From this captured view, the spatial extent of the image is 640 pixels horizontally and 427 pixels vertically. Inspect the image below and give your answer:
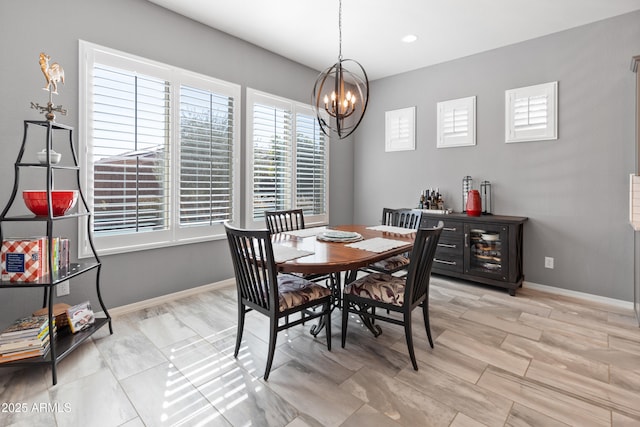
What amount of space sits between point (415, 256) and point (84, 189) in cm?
270

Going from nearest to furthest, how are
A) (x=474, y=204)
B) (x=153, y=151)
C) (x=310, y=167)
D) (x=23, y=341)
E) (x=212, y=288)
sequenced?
(x=23, y=341) < (x=153, y=151) < (x=212, y=288) < (x=474, y=204) < (x=310, y=167)

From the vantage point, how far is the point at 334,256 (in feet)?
6.63

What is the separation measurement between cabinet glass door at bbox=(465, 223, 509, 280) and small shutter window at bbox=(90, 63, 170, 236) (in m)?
3.36

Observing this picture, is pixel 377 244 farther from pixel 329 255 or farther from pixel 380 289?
pixel 329 255

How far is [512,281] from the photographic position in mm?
3430

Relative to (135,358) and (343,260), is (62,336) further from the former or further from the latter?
(343,260)

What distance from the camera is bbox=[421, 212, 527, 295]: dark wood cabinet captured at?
11.3ft

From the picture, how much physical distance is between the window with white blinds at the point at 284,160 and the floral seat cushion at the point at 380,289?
2.00 metres

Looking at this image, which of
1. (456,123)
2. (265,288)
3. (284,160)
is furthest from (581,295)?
(284,160)

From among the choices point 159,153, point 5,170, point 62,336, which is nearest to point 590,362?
point 62,336

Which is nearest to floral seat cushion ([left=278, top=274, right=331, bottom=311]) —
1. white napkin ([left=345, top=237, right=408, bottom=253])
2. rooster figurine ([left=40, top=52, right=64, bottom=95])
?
white napkin ([left=345, top=237, right=408, bottom=253])

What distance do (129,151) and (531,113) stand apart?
4.24 m

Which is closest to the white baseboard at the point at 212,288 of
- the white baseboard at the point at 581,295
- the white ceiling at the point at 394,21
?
the white baseboard at the point at 581,295

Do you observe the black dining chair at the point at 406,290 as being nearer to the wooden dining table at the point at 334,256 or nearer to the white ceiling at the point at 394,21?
the wooden dining table at the point at 334,256
